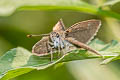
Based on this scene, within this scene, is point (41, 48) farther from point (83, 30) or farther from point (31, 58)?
point (83, 30)

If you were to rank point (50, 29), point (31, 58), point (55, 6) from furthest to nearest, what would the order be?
1. point (50, 29)
2. point (55, 6)
3. point (31, 58)

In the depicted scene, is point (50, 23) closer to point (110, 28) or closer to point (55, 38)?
point (110, 28)

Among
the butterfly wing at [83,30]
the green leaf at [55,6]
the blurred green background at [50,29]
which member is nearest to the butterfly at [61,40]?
the butterfly wing at [83,30]

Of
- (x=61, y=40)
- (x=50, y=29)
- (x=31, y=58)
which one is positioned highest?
(x=50, y=29)

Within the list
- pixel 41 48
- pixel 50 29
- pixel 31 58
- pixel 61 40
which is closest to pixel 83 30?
pixel 61 40

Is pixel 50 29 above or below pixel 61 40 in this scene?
above

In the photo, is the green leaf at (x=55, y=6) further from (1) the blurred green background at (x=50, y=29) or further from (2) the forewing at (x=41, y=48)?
(2) the forewing at (x=41, y=48)

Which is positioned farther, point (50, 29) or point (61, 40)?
point (50, 29)
